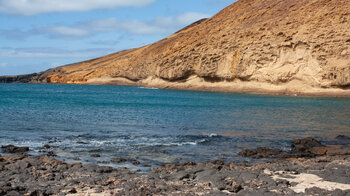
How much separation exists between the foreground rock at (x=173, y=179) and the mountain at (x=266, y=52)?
37637 millimetres

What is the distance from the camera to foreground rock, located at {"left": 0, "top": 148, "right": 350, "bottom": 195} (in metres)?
7.21

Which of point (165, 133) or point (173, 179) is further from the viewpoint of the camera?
point (165, 133)

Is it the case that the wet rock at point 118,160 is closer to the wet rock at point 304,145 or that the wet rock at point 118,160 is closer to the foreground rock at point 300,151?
the foreground rock at point 300,151

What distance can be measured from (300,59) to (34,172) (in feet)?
143

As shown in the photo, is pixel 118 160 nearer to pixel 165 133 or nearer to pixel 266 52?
pixel 165 133

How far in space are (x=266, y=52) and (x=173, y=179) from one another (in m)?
44.1

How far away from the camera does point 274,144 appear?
14.2 m

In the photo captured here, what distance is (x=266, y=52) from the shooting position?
49.6m

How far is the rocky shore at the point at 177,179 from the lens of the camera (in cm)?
722

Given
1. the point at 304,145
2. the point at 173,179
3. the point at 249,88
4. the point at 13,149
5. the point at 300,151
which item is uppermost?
the point at 249,88

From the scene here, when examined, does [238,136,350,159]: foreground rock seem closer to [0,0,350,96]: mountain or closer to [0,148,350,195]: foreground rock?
[0,148,350,195]: foreground rock

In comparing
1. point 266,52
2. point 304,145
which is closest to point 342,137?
point 304,145

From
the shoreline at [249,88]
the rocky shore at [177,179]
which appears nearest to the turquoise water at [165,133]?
the rocky shore at [177,179]

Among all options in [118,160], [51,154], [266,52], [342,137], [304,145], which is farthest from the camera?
[266,52]
